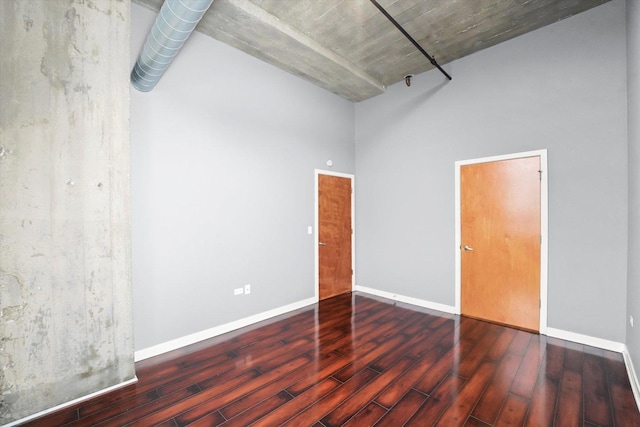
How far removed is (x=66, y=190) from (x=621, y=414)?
4267 millimetres

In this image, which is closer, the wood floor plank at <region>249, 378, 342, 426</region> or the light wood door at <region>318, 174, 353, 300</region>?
the wood floor plank at <region>249, 378, 342, 426</region>

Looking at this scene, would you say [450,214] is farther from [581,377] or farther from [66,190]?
[66,190]

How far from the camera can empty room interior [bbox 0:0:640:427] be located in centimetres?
188

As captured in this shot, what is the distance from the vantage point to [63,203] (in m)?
1.93

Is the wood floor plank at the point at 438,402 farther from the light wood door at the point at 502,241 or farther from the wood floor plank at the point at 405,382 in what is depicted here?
the light wood door at the point at 502,241

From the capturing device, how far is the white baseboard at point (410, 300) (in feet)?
12.6

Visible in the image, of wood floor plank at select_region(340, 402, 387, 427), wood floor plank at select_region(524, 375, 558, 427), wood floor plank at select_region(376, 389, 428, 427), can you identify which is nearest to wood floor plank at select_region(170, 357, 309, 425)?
wood floor plank at select_region(340, 402, 387, 427)

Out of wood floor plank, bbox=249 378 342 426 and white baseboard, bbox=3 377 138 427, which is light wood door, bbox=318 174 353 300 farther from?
white baseboard, bbox=3 377 138 427

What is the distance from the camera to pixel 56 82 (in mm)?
1912

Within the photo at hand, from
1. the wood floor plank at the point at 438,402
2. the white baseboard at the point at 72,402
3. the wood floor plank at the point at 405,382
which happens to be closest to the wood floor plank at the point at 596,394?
the wood floor plank at the point at 438,402

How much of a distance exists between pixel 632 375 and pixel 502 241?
1.56 metres

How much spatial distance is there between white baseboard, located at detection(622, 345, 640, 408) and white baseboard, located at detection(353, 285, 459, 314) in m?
1.59

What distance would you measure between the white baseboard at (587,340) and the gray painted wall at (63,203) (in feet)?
14.2

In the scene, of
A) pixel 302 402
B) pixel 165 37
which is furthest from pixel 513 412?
pixel 165 37
